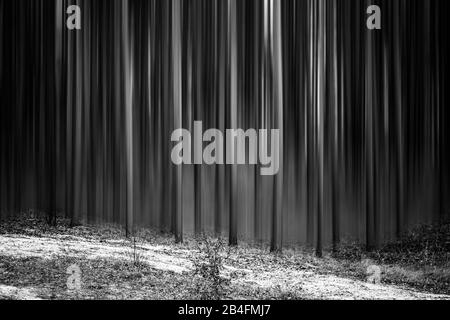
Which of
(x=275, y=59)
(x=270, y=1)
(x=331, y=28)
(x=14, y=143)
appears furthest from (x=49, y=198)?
(x=331, y=28)

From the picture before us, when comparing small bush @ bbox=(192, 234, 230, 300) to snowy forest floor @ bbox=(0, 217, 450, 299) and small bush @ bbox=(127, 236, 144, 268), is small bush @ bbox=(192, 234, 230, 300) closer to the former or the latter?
snowy forest floor @ bbox=(0, 217, 450, 299)

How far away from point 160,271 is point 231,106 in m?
5.09

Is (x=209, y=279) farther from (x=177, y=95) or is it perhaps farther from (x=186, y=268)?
(x=177, y=95)

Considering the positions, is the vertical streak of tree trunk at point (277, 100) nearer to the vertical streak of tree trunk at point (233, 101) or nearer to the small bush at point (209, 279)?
the vertical streak of tree trunk at point (233, 101)

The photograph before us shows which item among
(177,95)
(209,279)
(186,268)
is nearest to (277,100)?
(177,95)

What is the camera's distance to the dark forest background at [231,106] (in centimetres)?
1277

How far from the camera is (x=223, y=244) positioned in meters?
11.6

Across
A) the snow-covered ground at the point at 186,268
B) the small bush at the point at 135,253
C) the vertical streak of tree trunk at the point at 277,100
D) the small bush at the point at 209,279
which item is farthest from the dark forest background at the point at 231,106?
the small bush at the point at 209,279

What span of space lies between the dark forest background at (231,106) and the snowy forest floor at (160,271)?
86 centimetres

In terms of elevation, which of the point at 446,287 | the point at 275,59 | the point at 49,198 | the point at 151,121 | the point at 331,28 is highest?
the point at 331,28

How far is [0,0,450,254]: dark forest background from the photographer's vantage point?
12.8 m

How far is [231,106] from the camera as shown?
12398mm

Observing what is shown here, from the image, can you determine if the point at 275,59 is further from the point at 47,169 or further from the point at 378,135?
the point at 47,169

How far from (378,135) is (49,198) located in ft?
32.7
